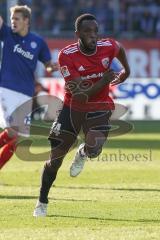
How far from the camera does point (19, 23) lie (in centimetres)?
1323

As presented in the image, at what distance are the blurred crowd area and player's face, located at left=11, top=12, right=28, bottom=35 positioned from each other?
17.2m

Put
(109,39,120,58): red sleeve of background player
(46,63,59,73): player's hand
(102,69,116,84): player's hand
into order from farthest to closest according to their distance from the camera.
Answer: (46,63,59,73): player's hand → (109,39,120,58): red sleeve of background player → (102,69,116,84): player's hand

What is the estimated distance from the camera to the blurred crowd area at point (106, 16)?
3139cm

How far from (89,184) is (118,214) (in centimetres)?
302

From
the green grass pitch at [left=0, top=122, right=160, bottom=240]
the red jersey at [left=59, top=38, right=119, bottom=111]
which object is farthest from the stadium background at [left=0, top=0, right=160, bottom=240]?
the red jersey at [left=59, top=38, right=119, bottom=111]

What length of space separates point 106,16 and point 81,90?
21804 millimetres

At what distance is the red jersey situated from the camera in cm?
1037

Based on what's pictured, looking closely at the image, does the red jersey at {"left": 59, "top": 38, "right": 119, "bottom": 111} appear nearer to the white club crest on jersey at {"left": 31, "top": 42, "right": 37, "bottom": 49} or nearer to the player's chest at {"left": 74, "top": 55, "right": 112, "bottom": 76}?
the player's chest at {"left": 74, "top": 55, "right": 112, "bottom": 76}

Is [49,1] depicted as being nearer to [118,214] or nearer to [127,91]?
[127,91]

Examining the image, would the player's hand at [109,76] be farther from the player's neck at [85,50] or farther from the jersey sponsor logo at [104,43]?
the jersey sponsor logo at [104,43]

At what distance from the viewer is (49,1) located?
3344 cm

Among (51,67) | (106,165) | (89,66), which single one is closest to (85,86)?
(89,66)

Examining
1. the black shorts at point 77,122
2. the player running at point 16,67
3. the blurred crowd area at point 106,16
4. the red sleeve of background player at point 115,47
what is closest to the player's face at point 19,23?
the player running at point 16,67

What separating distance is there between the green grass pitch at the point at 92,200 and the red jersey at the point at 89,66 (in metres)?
1.38
